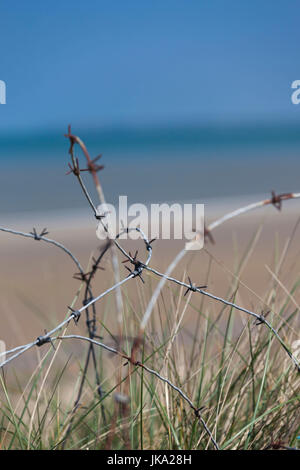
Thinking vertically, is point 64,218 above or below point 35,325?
above

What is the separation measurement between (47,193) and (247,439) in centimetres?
1505

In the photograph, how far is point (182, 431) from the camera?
5.65ft

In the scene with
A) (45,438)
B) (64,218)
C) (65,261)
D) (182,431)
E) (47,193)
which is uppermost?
(47,193)

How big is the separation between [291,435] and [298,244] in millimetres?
4403

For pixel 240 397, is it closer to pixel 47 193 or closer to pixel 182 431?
pixel 182 431

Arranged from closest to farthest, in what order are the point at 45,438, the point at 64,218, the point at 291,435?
the point at 291,435 < the point at 45,438 < the point at 64,218

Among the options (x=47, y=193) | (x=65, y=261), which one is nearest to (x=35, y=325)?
(x=65, y=261)

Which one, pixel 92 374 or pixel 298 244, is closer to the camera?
pixel 92 374

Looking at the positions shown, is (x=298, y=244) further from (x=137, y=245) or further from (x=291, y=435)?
(x=291, y=435)

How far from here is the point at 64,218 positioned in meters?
12.1

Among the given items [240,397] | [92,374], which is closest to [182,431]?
[240,397]

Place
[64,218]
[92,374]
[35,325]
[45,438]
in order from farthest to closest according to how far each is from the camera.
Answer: [64,218], [35,325], [92,374], [45,438]
